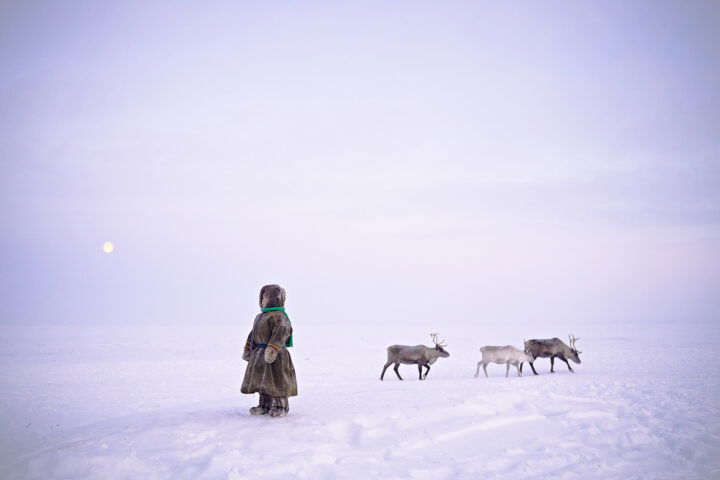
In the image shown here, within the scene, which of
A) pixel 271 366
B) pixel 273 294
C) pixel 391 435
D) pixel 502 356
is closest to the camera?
pixel 391 435

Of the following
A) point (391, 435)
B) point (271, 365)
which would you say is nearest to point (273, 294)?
point (271, 365)

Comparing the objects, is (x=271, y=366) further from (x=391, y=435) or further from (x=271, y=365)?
(x=391, y=435)

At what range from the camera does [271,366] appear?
7.58 metres

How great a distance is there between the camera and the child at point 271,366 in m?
7.43

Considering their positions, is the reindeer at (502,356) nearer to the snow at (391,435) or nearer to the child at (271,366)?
the snow at (391,435)

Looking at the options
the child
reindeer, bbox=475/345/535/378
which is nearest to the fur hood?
the child

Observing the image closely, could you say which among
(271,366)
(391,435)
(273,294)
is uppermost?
(273,294)

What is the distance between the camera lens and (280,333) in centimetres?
755

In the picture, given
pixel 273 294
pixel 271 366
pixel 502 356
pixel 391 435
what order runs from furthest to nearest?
pixel 502 356 < pixel 273 294 < pixel 271 366 < pixel 391 435

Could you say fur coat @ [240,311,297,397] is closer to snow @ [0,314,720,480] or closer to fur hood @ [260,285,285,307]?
fur hood @ [260,285,285,307]

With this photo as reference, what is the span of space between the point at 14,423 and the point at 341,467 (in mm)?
7534

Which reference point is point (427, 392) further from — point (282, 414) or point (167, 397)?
point (167, 397)

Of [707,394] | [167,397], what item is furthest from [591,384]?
[167,397]

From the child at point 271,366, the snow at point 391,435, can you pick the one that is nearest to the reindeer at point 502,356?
the snow at point 391,435
